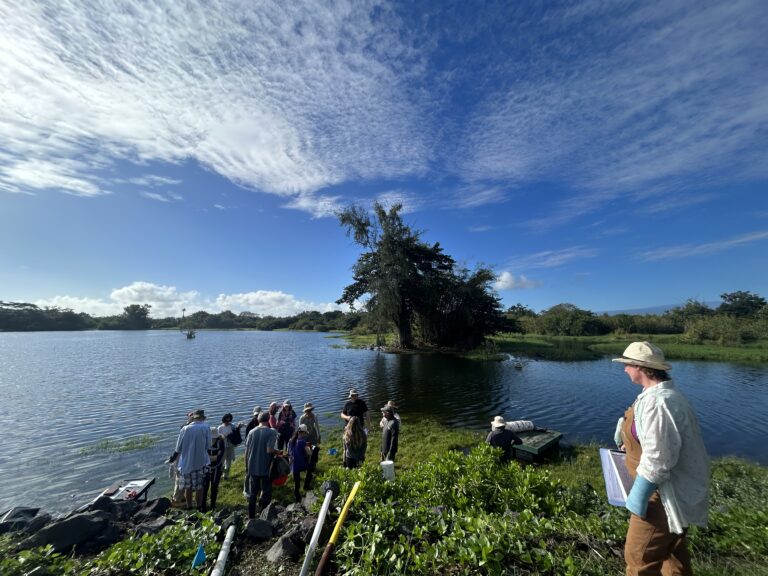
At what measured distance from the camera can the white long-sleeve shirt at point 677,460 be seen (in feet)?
10.7

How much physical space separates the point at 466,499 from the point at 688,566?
3365 mm

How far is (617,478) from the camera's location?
404 centimetres

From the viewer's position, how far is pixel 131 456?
13625 mm

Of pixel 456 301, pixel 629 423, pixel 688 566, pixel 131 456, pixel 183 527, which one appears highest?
pixel 456 301

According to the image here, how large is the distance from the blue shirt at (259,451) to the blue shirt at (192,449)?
A: 1.34m

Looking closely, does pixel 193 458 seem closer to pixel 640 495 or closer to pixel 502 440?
pixel 502 440

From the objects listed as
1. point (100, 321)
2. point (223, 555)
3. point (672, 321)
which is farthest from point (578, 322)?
point (100, 321)

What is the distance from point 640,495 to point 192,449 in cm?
940

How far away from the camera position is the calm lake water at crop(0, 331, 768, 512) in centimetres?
1304

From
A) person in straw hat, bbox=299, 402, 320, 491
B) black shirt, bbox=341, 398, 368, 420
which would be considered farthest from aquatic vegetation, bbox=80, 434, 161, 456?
black shirt, bbox=341, 398, 368, 420

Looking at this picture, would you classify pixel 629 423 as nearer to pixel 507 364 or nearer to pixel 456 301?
pixel 507 364

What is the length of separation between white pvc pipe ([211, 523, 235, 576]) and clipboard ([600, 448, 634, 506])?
16.6ft

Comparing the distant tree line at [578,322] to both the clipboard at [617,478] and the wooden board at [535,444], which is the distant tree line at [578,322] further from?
the clipboard at [617,478]

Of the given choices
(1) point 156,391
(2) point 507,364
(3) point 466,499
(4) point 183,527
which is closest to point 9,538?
(4) point 183,527
